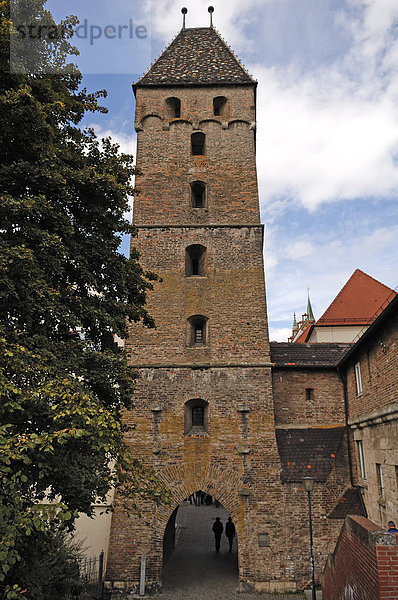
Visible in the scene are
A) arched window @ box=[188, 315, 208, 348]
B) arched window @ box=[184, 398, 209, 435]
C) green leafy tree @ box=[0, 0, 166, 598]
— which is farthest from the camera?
arched window @ box=[188, 315, 208, 348]

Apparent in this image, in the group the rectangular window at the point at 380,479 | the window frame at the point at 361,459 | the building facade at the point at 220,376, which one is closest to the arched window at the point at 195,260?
the building facade at the point at 220,376

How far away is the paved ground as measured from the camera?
38.9ft

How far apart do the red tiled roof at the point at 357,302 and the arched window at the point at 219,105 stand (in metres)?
13.7

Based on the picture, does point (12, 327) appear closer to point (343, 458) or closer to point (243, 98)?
point (343, 458)

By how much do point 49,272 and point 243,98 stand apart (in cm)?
1431

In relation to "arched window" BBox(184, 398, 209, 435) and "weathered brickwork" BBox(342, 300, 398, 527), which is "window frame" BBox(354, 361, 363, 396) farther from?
"arched window" BBox(184, 398, 209, 435)

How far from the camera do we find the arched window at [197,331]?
48.6ft

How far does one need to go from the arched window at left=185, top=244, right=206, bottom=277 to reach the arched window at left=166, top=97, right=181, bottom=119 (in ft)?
20.5

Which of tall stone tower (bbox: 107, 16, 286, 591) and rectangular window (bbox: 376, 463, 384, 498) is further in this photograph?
tall stone tower (bbox: 107, 16, 286, 591)

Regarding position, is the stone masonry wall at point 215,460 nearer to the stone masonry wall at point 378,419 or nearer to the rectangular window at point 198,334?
the rectangular window at point 198,334

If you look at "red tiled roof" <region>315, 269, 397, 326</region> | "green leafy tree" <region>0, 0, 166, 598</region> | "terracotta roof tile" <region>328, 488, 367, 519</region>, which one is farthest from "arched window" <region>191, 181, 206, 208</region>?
"red tiled roof" <region>315, 269, 397, 326</region>

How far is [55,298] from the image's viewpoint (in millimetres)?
6836

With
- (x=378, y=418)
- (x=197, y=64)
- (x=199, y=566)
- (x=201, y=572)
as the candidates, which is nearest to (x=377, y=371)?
(x=378, y=418)

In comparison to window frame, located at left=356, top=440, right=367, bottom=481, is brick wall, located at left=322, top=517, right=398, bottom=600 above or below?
below
